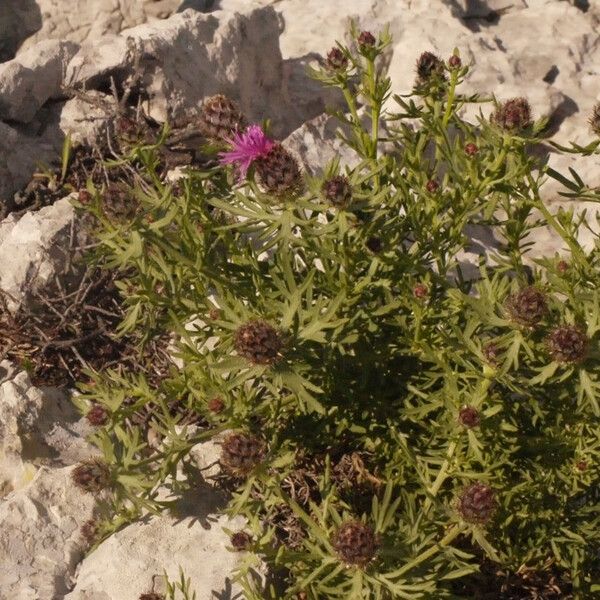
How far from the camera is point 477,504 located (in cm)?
339

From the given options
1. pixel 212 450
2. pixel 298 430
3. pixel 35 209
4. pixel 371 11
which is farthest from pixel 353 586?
pixel 371 11

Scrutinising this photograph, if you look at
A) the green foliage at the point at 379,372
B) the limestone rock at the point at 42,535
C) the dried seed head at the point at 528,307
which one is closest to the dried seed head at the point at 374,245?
the green foliage at the point at 379,372

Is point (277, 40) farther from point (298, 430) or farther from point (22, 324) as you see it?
point (298, 430)

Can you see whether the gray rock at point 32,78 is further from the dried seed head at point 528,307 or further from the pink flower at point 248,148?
the dried seed head at point 528,307

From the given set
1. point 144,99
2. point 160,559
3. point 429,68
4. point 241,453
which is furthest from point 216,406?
point 144,99

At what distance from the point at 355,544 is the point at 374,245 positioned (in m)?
1.30

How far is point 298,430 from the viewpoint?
4.26 meters

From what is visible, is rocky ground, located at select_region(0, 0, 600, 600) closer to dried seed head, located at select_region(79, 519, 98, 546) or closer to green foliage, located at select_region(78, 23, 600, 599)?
dried seed head, located at select_region(79, 519, 98, 546)

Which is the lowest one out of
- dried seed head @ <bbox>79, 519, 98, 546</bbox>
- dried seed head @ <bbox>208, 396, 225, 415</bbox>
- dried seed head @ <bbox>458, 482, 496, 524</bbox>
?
dried seed head @ <bbox>79, 519, 98, 546</bbox>

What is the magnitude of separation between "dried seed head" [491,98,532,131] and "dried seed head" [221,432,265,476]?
169 centimetres

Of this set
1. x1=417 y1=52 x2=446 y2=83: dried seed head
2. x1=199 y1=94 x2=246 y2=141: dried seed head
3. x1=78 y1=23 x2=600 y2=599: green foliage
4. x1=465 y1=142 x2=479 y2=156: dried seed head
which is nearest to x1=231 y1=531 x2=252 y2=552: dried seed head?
x1=78 y1=23 x2=600 y2=599: green foliage

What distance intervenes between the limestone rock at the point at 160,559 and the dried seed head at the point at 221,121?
172 centimetres

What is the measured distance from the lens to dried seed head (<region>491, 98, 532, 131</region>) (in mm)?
3840

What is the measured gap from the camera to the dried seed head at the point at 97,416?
3.82 metres
